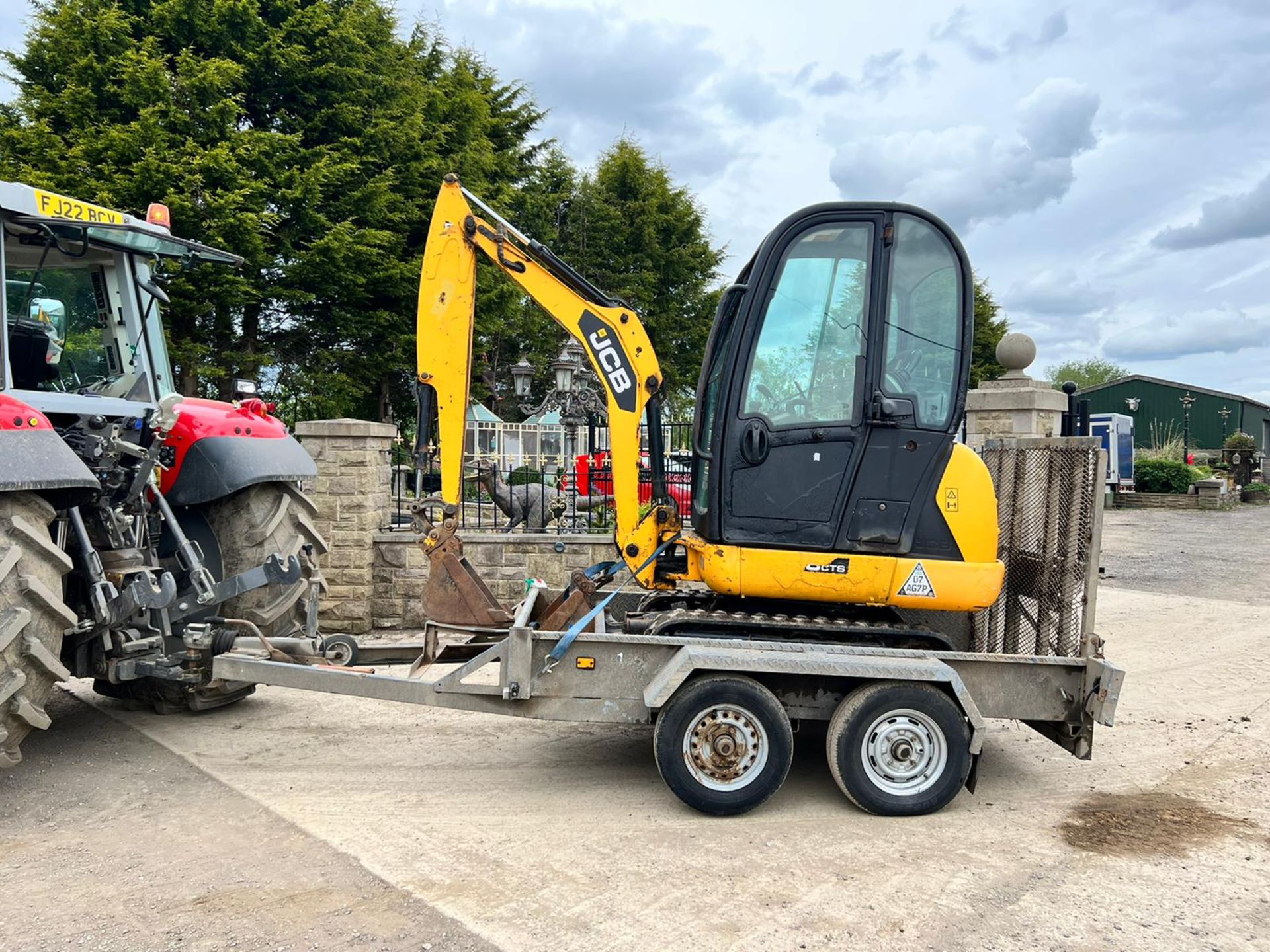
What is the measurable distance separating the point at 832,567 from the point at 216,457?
3.68 meters

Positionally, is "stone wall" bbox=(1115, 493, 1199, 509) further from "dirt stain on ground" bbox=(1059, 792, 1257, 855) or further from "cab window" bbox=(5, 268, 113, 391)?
"cab window" bbox=(5, 268, 113, 391)

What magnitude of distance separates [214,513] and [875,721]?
13.5 ft

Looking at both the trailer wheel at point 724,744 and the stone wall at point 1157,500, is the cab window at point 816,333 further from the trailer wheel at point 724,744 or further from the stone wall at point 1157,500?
the stone wall at point 1157,500

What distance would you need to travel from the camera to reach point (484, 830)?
393 centimetres

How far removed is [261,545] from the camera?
18.1ft

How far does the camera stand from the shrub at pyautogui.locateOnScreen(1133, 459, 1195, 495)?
24031 millimetres

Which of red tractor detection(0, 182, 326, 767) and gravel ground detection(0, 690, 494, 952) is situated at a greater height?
red tractor detection(0, 182, 326, 767)

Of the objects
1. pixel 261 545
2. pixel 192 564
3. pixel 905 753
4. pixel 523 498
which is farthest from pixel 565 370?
pixel 905 753

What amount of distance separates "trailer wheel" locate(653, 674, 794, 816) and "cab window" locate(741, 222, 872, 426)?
131 centimetres

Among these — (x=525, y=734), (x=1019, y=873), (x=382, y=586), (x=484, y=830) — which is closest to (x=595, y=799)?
(x=484, y=830)

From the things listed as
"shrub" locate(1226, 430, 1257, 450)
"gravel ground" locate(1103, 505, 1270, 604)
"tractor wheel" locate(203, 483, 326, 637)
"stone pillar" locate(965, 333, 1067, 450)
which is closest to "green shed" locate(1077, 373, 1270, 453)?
"shrub" locate(1226, 430, 1257, 450)

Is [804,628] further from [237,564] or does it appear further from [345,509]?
[345,509]

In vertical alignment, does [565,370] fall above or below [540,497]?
above

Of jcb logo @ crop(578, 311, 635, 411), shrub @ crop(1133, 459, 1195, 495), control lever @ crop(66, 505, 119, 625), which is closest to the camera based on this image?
control lever @ crop(66, 505, 119, 625)
